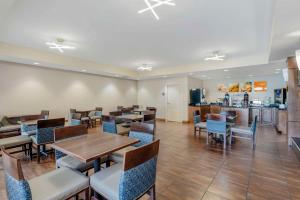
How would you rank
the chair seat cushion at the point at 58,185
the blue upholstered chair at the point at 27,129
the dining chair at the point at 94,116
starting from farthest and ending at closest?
1. the dining chair at the point at 94,116
2. the blue upholstered chair at the point at 27,129
3. the chair seat cushion at the point at 58,185

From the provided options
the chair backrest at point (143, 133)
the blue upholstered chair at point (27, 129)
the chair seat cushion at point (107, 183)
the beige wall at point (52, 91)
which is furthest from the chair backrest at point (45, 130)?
the beige wall at point (52, 91)

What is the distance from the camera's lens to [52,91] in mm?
6027

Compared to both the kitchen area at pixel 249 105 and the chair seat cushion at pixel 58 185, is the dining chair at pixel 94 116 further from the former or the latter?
the chair seat cushion at pixel 58 185

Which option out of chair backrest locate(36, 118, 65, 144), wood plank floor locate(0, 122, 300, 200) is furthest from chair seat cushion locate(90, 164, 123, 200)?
chair backrest locate(36, 118, 65, 144)

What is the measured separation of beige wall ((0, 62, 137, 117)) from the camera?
16.5 ft

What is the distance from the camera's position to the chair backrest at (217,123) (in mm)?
3936

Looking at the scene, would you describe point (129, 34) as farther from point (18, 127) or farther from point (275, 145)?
point (275, 145)

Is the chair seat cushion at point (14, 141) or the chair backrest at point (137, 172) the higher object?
the chair backrest at point (137, 172)

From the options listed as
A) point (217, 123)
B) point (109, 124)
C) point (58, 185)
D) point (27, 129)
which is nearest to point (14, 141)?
point (27, 129)

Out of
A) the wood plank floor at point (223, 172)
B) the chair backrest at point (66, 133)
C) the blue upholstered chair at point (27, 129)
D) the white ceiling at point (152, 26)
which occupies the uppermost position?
the white ceiling at point (152, 26)

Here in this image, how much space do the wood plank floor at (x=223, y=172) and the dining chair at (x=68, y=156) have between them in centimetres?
89

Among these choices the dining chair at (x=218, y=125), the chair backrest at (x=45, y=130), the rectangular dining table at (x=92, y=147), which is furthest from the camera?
the dining chair at (x=218, y=125)

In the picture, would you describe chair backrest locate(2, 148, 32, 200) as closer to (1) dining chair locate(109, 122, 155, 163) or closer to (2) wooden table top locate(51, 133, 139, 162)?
(2) wooden table top locate(51, 133, 139, 162)

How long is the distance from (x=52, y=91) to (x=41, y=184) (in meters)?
5.46
